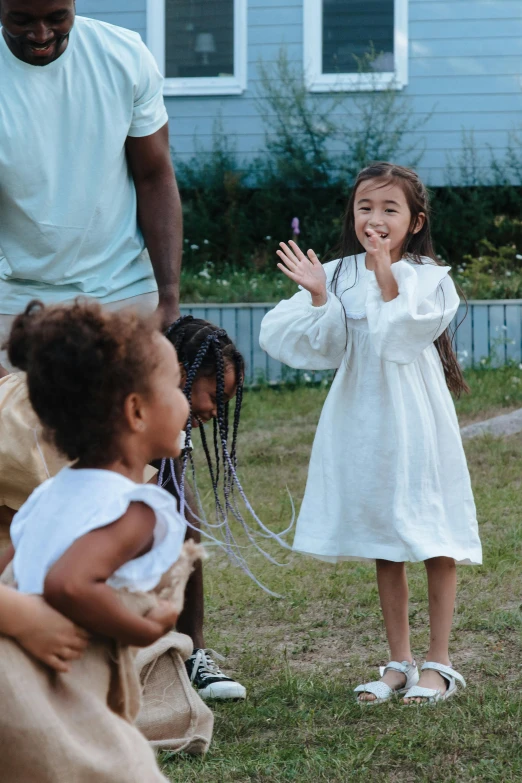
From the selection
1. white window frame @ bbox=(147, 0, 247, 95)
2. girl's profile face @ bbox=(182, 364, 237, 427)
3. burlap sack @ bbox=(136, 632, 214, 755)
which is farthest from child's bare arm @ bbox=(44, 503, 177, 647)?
white window frame @ bbox=(147, 0, 247, 95)

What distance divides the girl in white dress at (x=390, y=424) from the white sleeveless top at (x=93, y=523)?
1.51 metres

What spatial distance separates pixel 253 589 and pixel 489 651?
1.11 metres

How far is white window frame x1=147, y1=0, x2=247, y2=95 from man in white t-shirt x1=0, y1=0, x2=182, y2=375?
26.3 feet

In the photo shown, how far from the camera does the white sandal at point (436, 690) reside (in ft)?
10.2

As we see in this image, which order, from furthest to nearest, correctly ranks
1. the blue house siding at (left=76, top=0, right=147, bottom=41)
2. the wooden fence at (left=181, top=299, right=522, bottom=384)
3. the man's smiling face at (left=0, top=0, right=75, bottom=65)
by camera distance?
the blue house siding at (left=76, top=0, right=147, bottom=41), the wooden fence at (left=181, top=299, right=522, bottom=384), the man's smiling face at (left=0, top=0, right=75, bottom=65)

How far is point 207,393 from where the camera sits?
2.91 m

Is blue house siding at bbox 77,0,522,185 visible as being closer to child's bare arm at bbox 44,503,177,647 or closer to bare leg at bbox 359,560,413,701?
bare leg at bbox 359,560,413,701

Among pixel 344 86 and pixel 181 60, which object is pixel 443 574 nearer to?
pixel 344 86

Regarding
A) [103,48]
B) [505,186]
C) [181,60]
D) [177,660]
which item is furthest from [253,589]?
[181,60]

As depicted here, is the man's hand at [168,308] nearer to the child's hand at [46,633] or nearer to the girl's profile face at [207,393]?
the girl's profile face at [207,393]

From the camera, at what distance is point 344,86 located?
10.7m

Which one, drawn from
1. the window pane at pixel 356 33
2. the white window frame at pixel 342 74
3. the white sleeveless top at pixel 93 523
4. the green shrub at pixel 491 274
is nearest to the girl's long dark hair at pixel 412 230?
the white sleeveless top at pixel 93 523

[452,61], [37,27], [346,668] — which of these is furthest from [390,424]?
[452,61]

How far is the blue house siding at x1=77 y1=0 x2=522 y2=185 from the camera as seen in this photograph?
1055 cm
